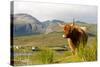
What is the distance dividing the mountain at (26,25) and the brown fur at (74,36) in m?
0.35

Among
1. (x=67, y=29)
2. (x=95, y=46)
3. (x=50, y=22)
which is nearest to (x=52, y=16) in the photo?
(x=50, y=22)

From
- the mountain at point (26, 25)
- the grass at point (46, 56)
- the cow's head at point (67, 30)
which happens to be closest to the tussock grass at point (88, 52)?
the cow's head at point (67, 30)

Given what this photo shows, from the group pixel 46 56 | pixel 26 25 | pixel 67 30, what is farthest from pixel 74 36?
pixel 26 25

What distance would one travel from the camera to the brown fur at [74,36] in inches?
99.1

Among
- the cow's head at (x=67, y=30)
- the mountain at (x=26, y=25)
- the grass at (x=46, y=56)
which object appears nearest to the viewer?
the mountain at (x=26, y=25)

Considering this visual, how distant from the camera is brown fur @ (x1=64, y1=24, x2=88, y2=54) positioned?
252 centimetres

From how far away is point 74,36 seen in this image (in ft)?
8.38

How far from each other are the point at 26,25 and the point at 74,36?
644 mm

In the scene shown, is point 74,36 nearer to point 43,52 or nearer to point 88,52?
point 88,52

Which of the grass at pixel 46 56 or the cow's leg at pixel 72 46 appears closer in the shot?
the grass at pixel 46 56

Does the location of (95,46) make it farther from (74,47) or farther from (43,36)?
→ (43,36)

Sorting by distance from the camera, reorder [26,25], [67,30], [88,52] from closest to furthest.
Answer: [26,25], [67,30], [88,52]

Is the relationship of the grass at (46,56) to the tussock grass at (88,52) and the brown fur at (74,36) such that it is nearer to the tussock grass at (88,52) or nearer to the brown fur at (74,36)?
the brown fur at (74,36)
